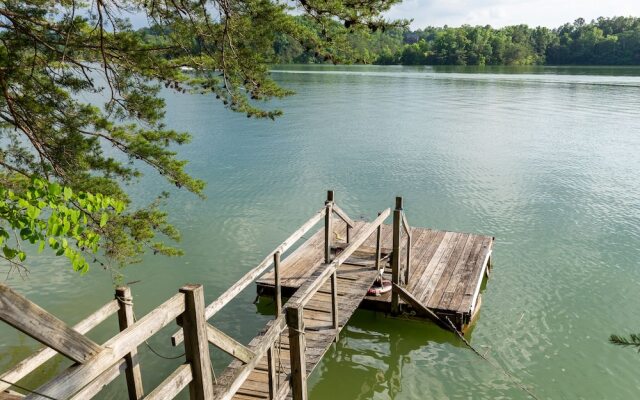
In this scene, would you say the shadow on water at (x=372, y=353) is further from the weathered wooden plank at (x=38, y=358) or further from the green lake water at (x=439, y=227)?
the weathered wooden plank at (x=38, y=358)

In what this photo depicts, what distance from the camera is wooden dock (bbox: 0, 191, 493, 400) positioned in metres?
2.85

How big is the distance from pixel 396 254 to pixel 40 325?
7.75 metres

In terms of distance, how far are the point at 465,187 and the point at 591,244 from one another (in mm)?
6230

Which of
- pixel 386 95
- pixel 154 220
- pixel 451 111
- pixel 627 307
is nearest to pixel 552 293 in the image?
pixel 627 307

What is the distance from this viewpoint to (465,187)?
2045 centimetres

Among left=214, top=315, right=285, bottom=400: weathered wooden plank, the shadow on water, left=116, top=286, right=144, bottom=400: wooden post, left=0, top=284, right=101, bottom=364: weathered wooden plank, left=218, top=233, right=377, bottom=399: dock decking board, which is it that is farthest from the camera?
the shadow on water

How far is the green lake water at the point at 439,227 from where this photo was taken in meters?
9.34

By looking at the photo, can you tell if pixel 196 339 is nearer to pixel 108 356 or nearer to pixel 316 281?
pixel 108 356

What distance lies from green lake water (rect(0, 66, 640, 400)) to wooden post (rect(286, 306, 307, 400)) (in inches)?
122

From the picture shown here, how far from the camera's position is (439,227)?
16469 mm

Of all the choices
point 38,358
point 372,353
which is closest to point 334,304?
point 372,353

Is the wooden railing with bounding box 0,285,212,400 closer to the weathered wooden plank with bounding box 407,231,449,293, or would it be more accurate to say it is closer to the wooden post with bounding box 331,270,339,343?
the wooden post with bounding box 331,270,339,343

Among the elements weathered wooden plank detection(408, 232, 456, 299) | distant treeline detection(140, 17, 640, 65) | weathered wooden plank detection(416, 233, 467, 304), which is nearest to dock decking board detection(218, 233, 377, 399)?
weathered wooden plank detection(408, 232, 456, 299)

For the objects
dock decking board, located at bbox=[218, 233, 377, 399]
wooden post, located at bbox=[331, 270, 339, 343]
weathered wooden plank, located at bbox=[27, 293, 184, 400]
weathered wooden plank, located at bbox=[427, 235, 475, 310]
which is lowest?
weathered wooden plank, located at bbox=[427, 235, 475, 310]
